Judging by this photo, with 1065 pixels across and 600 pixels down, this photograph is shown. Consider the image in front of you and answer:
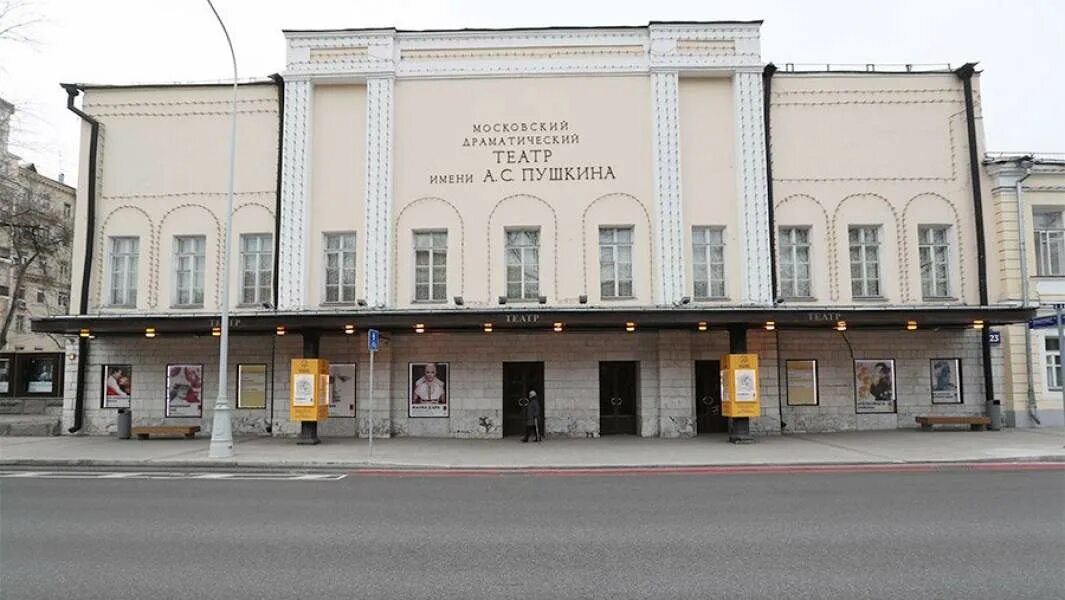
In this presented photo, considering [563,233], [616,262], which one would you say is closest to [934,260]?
[616,262]

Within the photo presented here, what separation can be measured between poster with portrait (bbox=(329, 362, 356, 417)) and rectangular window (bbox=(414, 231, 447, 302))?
9.82 ft

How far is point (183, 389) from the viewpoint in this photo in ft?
69.7

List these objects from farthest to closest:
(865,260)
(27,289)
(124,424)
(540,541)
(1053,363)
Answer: (27,289) → (865,260) → (1053,363) → (124,424) → (540,541)

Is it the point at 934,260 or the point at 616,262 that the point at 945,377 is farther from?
the point at 616,262

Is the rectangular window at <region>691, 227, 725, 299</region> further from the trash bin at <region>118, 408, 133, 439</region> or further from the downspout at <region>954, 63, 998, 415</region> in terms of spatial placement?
the trash bin at <region>118, 408, 133, 439</region>

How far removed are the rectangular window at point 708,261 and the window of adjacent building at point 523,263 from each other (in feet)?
14.7

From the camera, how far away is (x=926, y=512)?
29.3 feet

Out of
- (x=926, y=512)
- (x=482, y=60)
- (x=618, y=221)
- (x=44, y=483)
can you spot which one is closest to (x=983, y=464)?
(x=926, y=512)

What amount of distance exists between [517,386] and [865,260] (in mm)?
10711

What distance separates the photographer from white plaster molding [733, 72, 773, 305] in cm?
2006


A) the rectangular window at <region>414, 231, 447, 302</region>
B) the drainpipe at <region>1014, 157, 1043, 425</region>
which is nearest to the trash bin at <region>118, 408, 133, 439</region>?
the rectangular window at <region>414, 231, 447, 302</region>

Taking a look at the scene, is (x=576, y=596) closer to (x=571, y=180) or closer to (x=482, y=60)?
(x=571, y=180)

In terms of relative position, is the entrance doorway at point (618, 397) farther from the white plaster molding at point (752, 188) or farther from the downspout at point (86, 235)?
the downspout at point (86, 235)

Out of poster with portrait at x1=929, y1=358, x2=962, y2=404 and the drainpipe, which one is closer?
the drainpipe
